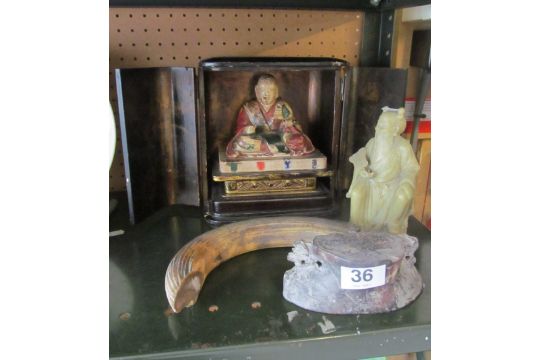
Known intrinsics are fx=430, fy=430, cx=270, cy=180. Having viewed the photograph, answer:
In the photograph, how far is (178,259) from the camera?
32.1 inches

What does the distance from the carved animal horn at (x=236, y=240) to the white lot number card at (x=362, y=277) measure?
0.21 metres

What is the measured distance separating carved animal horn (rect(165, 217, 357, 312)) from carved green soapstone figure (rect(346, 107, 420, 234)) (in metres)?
0.06

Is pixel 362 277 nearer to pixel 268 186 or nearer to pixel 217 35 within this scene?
pixel 268 186

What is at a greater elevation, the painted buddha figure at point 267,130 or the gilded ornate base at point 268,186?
the painted buddha figure at point 267,130

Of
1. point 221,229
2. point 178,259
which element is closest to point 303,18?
point 221,229

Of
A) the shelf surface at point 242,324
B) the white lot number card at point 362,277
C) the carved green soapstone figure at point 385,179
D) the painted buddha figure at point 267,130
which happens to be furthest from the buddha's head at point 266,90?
the white lot number card at point 362,277

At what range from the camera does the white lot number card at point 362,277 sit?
0.71 meters

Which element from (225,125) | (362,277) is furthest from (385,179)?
(225,125)

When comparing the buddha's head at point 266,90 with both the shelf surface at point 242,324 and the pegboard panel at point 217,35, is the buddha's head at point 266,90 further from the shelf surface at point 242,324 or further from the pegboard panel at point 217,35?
the shelf surface at point 242,324

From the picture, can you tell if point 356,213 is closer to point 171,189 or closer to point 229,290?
point 229,290

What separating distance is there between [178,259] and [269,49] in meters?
0.73

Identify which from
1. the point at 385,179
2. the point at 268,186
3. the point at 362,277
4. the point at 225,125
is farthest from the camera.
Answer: the point at 225,125

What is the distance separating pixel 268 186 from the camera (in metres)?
1.14

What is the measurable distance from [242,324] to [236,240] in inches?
10.4
